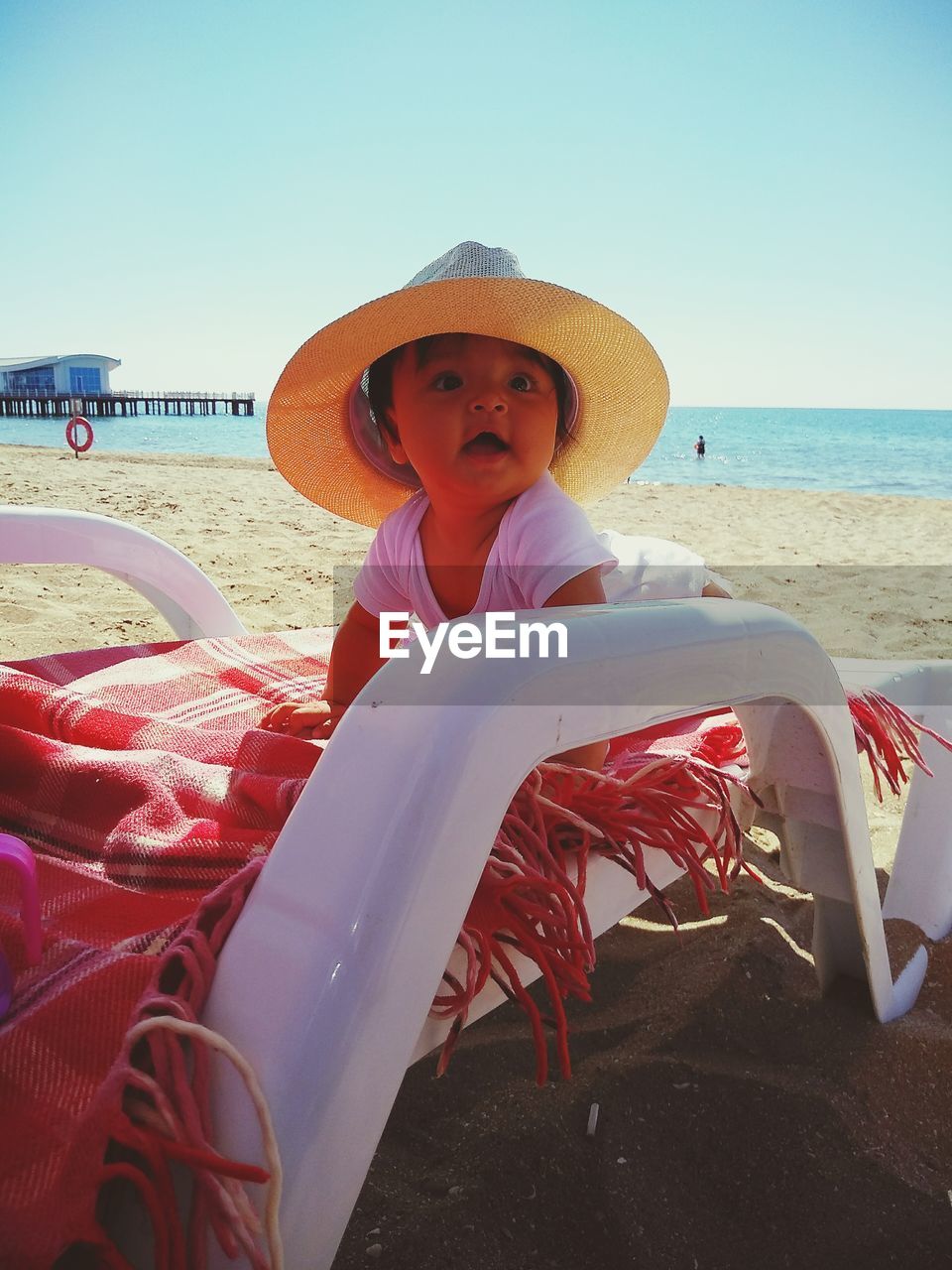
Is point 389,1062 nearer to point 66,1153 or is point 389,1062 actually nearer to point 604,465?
point 66,1153

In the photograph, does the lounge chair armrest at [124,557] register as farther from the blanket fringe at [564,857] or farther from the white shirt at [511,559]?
the blanket fringe at [564,857]

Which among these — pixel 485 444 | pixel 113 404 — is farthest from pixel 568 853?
pixel 113 404

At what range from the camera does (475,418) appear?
127cm

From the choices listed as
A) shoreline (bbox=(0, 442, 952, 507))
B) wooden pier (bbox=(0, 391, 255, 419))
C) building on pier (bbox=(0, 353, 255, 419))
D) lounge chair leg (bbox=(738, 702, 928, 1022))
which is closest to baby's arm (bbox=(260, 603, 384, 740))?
lounge chair leg (bbox=(738, 702, 928, 1022))

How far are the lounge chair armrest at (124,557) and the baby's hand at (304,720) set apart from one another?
63 centimetres

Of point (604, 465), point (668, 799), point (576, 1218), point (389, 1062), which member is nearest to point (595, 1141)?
point (576, 1218)

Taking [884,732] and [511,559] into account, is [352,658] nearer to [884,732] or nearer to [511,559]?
[511,559]

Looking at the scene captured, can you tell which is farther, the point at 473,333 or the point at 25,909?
the point at 473,333

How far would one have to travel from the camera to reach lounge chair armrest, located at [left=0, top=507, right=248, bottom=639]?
5.83 ft

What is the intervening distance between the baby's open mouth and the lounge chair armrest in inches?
36.5

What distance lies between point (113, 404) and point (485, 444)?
44179 mm

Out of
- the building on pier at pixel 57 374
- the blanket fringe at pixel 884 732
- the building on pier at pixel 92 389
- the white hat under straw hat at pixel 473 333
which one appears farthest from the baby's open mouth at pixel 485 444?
the building on pier at pixel 57 374

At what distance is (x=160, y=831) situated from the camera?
0.93m

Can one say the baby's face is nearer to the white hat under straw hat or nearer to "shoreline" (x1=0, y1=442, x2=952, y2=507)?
the white hat under straw hat
